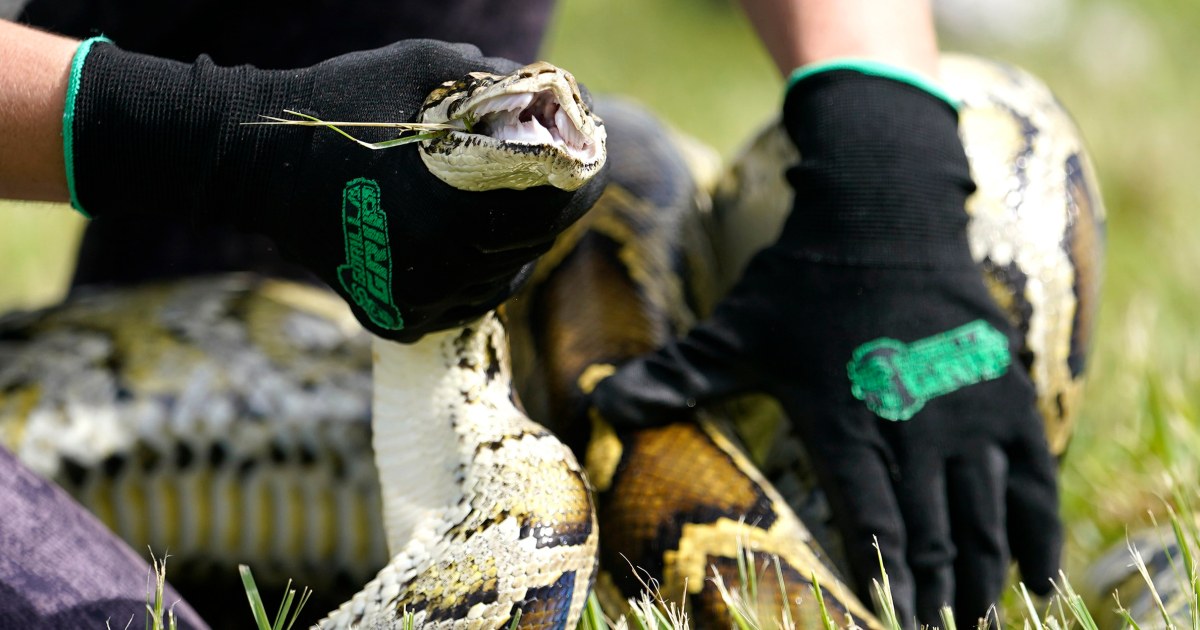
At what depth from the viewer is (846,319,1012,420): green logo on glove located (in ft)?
8.13

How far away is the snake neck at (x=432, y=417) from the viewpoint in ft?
7.89

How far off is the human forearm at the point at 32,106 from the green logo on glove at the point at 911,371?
5.42 ft

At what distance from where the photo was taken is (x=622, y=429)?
2658mm

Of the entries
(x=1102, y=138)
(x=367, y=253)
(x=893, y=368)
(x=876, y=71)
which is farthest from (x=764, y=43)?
(x=1102, y=138)

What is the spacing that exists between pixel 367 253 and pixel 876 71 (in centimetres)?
130

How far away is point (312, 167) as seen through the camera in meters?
2.08

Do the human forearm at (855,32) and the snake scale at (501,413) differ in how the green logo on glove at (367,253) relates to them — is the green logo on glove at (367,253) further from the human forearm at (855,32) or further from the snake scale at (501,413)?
the human forearm at (855,32)

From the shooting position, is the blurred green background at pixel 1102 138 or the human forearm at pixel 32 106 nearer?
the human forearm at pixel 32 106

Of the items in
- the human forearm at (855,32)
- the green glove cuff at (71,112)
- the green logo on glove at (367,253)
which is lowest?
the green logo on glove at (367,253)

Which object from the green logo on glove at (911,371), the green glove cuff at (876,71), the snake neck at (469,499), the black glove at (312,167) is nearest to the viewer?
the black glove at (312,167)

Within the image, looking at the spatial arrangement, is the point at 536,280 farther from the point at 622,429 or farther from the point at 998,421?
the point at 998,421

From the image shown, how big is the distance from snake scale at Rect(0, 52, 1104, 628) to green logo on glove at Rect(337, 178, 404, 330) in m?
0.26

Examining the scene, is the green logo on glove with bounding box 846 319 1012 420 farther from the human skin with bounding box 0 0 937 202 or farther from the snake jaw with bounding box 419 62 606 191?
the snake jaw with bounding box 419 62 606 191

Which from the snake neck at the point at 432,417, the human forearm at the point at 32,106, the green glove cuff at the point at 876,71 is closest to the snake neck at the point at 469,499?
the snake neck at the point at 432,417
